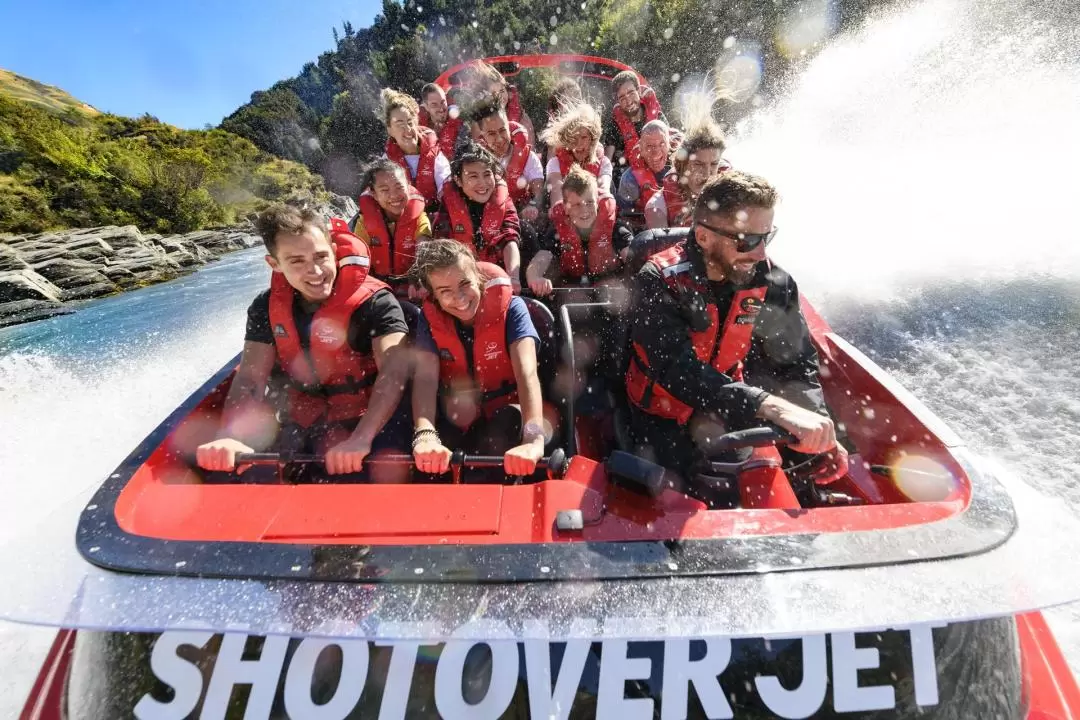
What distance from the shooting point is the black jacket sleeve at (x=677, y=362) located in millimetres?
1741

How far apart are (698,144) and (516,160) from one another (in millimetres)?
2013

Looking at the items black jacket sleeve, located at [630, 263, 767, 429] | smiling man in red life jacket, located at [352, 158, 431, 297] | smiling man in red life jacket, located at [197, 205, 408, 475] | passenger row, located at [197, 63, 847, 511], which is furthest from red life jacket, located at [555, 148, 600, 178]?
black jacket sleeve, located at [630, 263, 767, 429]

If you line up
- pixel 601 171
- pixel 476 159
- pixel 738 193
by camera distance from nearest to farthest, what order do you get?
pixel 738 193, pixel 476 159, pixel 601 171

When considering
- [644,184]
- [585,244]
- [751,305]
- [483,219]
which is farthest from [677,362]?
[644,184]

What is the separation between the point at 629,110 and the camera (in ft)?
17.4

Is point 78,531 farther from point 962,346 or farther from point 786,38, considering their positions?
point 786,38

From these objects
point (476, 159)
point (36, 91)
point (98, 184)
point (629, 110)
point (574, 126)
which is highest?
point (36, 91)

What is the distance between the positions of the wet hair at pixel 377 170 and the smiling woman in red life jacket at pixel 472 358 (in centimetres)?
142

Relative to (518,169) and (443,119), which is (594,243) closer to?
(518,169)

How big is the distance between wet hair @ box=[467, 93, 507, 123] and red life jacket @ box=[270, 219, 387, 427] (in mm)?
2207

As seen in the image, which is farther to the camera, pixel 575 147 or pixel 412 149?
pixel 412 149

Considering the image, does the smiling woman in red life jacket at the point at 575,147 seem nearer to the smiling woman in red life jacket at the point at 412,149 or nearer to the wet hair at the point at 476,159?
the wet hair at the point at 476,159

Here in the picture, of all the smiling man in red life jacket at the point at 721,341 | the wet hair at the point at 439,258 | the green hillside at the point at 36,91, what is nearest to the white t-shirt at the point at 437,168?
the wet hair at the point at 439,258

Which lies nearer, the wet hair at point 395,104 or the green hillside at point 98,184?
the wet hair at point 395,104
